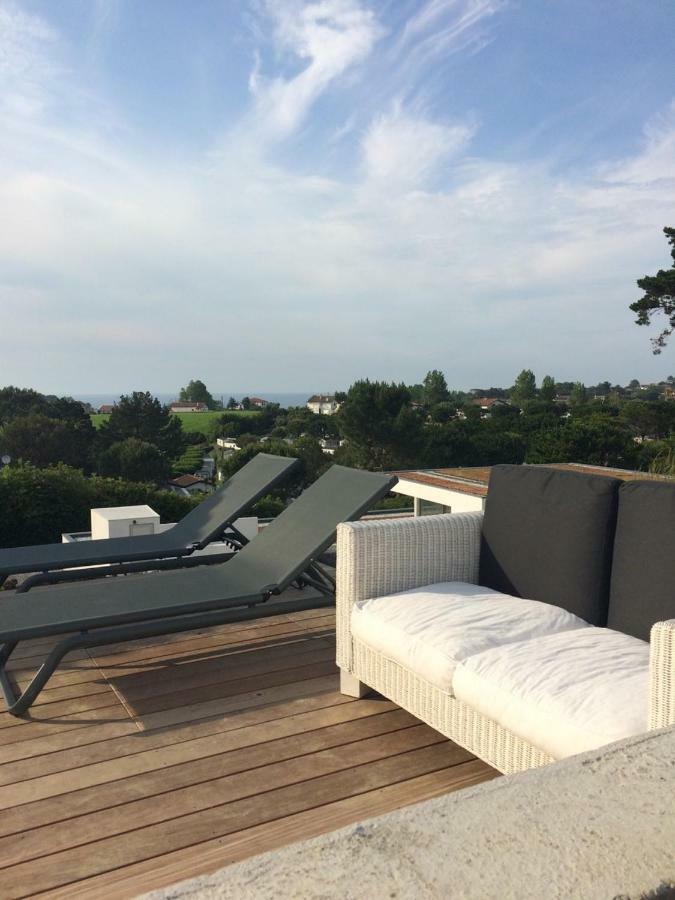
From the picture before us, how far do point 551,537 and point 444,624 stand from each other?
2.26 ft

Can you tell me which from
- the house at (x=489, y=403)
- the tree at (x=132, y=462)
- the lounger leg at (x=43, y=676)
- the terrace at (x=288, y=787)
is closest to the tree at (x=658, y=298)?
the terrace at (x=288, y=787)

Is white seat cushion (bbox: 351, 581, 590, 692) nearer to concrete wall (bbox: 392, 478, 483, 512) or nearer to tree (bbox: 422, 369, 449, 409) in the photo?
concrete wall (bbox: 392, 478, 483, 512)

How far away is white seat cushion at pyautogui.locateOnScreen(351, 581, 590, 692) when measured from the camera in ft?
7.07

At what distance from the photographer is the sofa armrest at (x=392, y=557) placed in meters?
2.66

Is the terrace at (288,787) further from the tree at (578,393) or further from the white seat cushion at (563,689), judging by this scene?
the tree at (578,393)

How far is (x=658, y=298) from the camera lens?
64.0 ft

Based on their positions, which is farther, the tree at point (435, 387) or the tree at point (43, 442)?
the tree at point (435, 387)

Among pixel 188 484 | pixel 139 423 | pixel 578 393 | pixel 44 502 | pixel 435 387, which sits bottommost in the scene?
pixel 188 484

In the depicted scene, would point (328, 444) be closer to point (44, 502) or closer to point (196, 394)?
point (44, 502)

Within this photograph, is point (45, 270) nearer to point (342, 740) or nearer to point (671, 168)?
point (671, 168)

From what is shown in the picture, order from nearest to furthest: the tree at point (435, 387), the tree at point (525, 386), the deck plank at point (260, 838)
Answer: the deck plank at point (260, 838)
the tree at point (435, 387)
the tree at point (525, 386)

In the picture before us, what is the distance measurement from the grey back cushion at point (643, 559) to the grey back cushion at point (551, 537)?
57 millimetres

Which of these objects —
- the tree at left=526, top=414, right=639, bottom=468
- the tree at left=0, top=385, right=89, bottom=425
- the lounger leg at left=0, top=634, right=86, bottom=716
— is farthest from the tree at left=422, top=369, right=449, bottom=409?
the lounger leg at left=0, top=634, right=86, bottom=716

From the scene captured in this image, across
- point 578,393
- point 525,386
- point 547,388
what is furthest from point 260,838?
point 525,386
